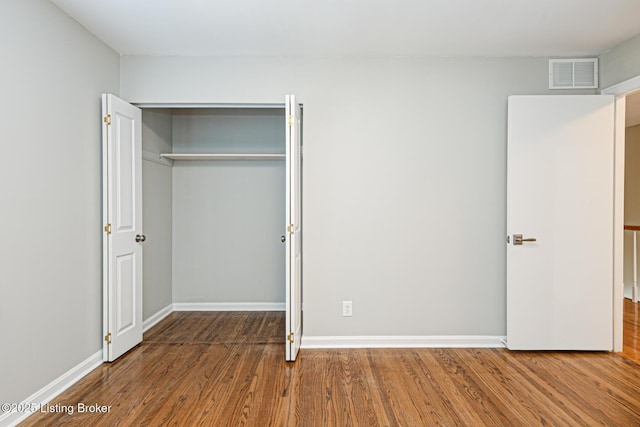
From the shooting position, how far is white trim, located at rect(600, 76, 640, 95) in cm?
314

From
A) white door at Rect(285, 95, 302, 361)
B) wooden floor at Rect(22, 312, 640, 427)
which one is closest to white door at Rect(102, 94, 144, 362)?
wooden floor at Rect(22, 312, 640, 427)

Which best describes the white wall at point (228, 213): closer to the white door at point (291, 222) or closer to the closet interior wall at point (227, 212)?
the closet interior wall at point (227, 212)

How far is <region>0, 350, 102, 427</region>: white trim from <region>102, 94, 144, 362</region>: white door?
0.14m

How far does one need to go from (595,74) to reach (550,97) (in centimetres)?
55

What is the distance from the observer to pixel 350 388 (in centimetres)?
276

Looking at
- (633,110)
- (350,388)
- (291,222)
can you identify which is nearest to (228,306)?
(291,222)

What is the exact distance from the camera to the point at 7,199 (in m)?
2.26

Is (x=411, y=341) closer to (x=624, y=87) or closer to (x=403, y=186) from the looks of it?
(x=403, y=186)

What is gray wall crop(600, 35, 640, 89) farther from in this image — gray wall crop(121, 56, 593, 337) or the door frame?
gray wall crop(121, 56, 593, 337)

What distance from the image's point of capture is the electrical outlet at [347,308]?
11.8 ft

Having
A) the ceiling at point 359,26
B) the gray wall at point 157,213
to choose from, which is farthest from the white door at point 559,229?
the gray wall at point 157,213

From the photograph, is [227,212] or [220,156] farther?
[227,212]

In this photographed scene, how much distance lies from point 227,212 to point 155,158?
41.0 inches

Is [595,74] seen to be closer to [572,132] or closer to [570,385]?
[572,132]
